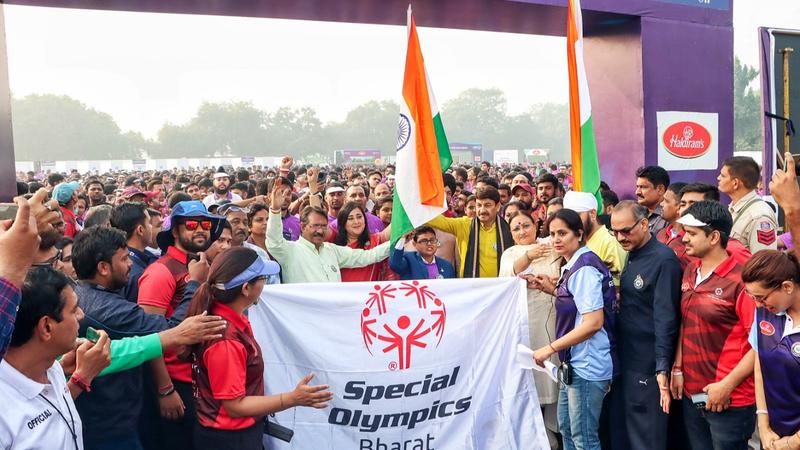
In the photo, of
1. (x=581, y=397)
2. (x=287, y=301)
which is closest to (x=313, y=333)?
(x=287, y=301)

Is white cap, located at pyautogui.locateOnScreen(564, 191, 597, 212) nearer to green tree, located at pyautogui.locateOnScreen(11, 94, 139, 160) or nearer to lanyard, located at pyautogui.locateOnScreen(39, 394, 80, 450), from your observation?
lanyard, located at pyautogui.locateOnScreen(39, 394, 80, 450)

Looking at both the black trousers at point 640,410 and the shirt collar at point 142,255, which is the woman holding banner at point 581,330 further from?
the shirt collar at point 142,255

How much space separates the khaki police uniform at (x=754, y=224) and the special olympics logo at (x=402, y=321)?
2.49 metres

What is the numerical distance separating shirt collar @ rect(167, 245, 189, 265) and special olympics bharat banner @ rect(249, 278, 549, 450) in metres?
0.53

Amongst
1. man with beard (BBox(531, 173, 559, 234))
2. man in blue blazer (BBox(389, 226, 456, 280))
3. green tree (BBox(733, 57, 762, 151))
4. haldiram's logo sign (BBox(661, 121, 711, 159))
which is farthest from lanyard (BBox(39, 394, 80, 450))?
green tree (BBox(733, 57, 762, 151))

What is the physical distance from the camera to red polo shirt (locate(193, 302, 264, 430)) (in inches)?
117

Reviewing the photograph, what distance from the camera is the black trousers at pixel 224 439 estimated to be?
3104 millimetres

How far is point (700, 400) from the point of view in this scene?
12.8 ft

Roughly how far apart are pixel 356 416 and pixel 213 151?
94.3 meters

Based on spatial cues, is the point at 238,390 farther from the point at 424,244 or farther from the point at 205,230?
the point at 424,244

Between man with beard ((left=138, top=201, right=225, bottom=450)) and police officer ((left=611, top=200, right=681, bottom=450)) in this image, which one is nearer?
man with beard ((left=138, top=201, right=225, bottom=450))

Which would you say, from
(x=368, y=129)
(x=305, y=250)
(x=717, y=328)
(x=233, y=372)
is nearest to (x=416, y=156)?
(x=305, y=250)

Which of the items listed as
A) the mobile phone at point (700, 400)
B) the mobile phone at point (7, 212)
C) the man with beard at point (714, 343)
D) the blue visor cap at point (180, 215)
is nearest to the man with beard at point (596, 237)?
the man with beard at point (714, 343)

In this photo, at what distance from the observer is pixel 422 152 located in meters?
5.23
